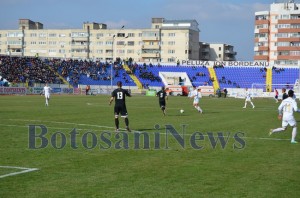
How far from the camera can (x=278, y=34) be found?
11181cm

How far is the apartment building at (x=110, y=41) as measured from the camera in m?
129

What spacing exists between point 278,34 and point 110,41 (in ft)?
170

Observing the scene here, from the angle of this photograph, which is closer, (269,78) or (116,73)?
(269,78)

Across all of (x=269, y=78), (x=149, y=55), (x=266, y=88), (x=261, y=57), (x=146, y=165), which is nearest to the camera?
(x=146, y=165)

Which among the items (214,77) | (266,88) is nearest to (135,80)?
(214,77)


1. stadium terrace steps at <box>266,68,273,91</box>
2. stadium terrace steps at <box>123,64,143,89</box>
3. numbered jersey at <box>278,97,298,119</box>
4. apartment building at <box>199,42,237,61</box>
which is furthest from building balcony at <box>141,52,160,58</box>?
numbered jersey at <box>278,97,298,119</box>

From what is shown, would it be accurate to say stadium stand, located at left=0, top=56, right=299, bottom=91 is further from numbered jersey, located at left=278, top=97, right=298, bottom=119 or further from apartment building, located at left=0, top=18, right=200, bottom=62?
numbered jersey, located at left=278, top=97, right=298, bottom=119

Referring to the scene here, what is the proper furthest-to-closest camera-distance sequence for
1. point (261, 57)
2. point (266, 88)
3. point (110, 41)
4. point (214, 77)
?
point (110, 41) → point (261, 57) → point (214, 77) → point (266, 88)

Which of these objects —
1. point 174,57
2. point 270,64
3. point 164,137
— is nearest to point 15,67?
point 270,64

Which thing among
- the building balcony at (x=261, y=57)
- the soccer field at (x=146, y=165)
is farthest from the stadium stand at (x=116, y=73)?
the soccer field at (x=146, y=165)

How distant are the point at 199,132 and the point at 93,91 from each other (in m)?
63.1

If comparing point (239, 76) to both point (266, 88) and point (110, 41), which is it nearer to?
point (266, 88)

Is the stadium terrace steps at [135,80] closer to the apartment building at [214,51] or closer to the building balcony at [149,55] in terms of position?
the building balcony at [149,55]

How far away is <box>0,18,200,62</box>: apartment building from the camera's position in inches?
5094
